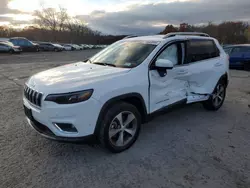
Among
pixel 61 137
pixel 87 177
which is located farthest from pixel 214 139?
pixel 61 137

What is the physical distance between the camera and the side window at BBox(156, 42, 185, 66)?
3.95 meters

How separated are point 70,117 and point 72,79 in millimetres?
584

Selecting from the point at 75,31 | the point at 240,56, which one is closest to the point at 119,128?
the point at 240,56

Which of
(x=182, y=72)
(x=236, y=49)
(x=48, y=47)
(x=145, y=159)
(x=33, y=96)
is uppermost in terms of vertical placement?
(x=48, y=47)

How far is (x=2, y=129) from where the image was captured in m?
3.99

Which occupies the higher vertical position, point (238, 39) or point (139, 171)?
point (238, 39)

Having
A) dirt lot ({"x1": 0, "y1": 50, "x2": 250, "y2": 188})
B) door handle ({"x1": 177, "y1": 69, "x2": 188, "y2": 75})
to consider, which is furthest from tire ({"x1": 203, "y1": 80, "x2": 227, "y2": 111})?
door handle ({"x1": 177, "y1": 69, "x2": 188, "y2": 75})

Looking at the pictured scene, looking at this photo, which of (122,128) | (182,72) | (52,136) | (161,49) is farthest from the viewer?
(182,72)

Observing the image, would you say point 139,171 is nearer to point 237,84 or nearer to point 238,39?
point 237,84

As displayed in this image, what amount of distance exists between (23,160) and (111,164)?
4.14 ft

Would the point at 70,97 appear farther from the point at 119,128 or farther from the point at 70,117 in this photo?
the point at 119,128

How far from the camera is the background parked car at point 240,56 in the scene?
39.9 feet

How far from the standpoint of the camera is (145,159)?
3.11 meters

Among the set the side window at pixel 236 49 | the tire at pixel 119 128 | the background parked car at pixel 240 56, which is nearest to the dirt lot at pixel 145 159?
the tire at pixel 119 128
